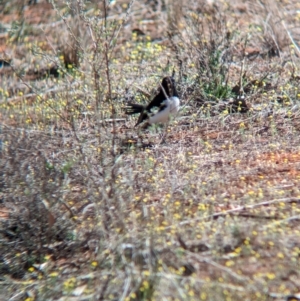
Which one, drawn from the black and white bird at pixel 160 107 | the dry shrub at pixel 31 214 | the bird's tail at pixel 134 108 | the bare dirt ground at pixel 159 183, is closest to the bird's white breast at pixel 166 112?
the black and white bird at pixel 160 107

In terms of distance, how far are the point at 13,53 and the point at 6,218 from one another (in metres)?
4.54

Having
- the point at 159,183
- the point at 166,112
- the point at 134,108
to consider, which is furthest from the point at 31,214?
the point at 134,108

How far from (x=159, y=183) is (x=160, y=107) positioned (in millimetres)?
1426

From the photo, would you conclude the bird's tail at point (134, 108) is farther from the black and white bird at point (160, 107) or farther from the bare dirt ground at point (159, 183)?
the bare dirt ground at point (159, 183)

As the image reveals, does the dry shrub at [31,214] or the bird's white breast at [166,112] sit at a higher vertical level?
the dry shrub at [31,214]

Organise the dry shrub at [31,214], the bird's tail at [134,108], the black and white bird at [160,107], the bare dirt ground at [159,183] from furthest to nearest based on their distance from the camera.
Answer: the bird's tail at [134,108], the black and white bird at [160,107], the dry shrub at [31,214], the bare dirt ground at [159,183]

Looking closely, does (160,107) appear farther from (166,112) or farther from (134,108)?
(134,108)

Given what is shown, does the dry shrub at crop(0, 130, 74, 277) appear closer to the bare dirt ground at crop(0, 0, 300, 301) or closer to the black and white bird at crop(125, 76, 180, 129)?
the bare dirt ground at crop(0, 0, 300, 301)

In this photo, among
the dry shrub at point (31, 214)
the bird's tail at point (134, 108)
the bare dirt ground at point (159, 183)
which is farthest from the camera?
the bird's tail at point (134, 108)

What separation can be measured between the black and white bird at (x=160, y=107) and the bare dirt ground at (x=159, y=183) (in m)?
0.16

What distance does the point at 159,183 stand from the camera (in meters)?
5.78

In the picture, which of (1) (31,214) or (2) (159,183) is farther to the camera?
(2) (159,183)

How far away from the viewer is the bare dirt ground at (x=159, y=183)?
4.67 meters

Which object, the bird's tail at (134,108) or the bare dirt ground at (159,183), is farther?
the bird's tail at (134,108)
